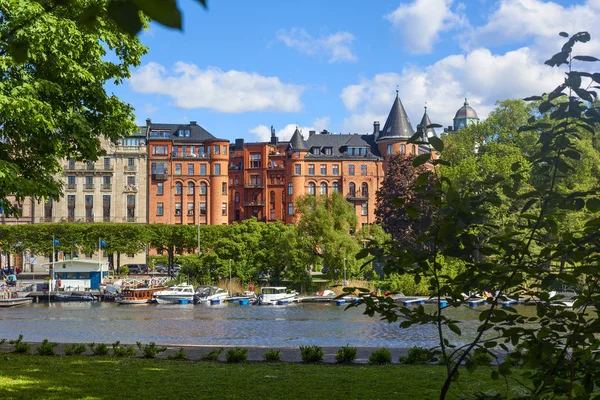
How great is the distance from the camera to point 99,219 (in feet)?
316

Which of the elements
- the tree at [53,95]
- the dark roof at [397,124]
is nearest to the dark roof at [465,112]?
the dark roof at [397,124]

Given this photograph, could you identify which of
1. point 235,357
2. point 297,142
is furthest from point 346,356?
point 297,142

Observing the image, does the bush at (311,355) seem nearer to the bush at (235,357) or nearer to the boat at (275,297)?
the bush at (235,357)

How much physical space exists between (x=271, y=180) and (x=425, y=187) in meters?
97.0

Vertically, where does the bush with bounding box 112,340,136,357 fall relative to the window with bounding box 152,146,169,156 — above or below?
below

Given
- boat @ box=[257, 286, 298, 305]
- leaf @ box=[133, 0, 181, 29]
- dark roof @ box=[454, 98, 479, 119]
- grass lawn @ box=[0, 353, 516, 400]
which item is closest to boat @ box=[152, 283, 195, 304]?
Result: boat @ box=[257, 286, 298, 305]

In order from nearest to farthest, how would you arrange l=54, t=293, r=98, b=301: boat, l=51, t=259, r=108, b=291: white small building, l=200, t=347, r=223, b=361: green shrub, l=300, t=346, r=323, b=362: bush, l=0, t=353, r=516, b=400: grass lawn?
l=0, t=353, r=516, b=400: grass lawn → l=300, t=346, r=323, b=362: bush → l=200, t=347, r=223, b=361: green shrub → l=54, t=293, r=98, b=301: boat → l=51, t=259, r=108, b=291: white small building

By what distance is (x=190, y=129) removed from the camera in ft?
333

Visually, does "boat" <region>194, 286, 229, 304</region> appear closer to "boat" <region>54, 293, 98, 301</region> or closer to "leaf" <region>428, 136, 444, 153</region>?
"boat" <region>54, 293, 98, 301</region>

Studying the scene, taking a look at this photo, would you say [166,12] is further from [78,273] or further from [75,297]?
[78,273]

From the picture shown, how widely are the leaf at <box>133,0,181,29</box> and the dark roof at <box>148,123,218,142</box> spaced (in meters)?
98.4

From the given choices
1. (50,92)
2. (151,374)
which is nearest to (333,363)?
(151,374)

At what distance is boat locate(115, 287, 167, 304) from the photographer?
201ft

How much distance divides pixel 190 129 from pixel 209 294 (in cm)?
4301
